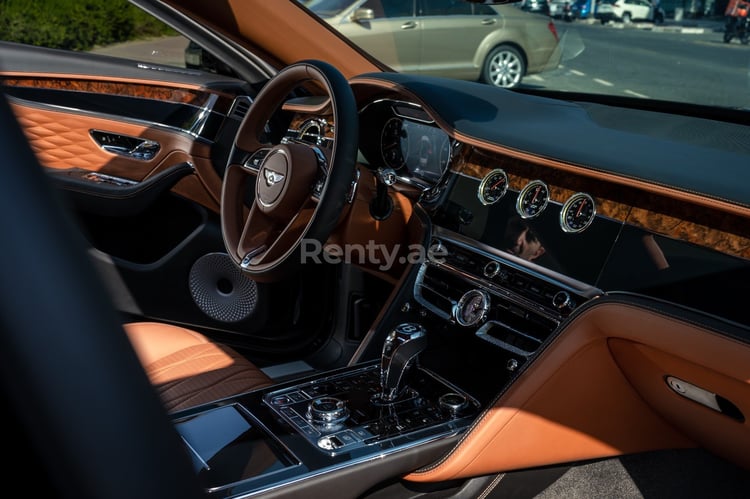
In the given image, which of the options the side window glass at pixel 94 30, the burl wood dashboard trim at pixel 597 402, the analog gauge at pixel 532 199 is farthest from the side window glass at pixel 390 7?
the burl wood dashboard trim at pixel 597 402

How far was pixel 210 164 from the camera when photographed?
2.65 meters

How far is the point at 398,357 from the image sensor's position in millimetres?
1756

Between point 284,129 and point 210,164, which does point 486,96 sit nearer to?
point 284,129

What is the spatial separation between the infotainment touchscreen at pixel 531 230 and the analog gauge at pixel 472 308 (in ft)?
0.40

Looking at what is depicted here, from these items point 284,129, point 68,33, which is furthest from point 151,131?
point 68,33

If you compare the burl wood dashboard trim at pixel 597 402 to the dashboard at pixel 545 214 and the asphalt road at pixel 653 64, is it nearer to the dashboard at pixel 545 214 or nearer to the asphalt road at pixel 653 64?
the dashboard at pixel 545 214

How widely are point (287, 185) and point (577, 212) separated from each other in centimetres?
64

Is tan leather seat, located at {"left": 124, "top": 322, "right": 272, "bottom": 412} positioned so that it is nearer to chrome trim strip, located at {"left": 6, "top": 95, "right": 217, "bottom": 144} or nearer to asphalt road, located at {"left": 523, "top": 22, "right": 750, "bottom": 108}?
chrome trim strip, located at {"left": 6, "top": 95, "right": 217, "bottom": 144}

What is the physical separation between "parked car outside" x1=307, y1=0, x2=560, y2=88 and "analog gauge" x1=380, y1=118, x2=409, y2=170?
24 centimetres

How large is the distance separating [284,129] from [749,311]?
1466mm

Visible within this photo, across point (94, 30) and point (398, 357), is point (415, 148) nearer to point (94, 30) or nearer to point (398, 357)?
point (398, 357)

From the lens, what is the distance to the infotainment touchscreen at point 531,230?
1627mm

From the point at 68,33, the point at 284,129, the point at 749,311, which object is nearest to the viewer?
the point at 749,311

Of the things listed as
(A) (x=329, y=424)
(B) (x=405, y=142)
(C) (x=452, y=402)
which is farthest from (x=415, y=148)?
(A) (x=329, y=424)
